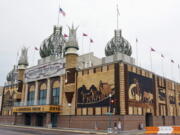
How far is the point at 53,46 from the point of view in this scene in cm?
5306

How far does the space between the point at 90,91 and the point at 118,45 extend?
14.7 meters

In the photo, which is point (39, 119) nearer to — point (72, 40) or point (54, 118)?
point (54, 118)

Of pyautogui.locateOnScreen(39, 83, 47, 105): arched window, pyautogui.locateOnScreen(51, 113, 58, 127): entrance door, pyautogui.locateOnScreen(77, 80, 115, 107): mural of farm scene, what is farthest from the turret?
pyautogui.locateOnScreen(51, 113, 58, 127): entrance door

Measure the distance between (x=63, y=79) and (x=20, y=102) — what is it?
55.8ft

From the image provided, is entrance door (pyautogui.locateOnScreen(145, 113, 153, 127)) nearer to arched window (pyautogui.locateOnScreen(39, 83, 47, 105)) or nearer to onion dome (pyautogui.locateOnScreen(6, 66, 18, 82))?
arched window (pyautogui.locateOnScreen(39, 83, 47, 105))

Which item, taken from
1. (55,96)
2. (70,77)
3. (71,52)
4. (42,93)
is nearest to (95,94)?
(70,77)

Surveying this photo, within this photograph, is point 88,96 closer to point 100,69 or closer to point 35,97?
point 100,69

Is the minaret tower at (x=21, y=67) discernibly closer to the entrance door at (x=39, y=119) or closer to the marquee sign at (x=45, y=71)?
the marquee sign at (x=45, y=71)

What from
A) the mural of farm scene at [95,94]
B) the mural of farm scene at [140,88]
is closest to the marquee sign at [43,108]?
the mural of farm scene at [95,94]

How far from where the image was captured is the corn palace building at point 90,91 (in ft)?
118

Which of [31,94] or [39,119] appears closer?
[39,119]

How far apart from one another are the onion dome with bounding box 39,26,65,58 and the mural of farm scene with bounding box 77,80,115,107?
16.0 metres

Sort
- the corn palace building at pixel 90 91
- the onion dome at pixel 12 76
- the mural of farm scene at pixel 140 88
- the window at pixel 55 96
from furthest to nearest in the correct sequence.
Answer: the onion dome at pixel 12 76 < the window at pixel 55 96 < the mural of farm scene at pixel 140 88 < the corn palace building at pixel 90 91

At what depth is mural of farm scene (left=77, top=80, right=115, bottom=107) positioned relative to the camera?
3631 cm
